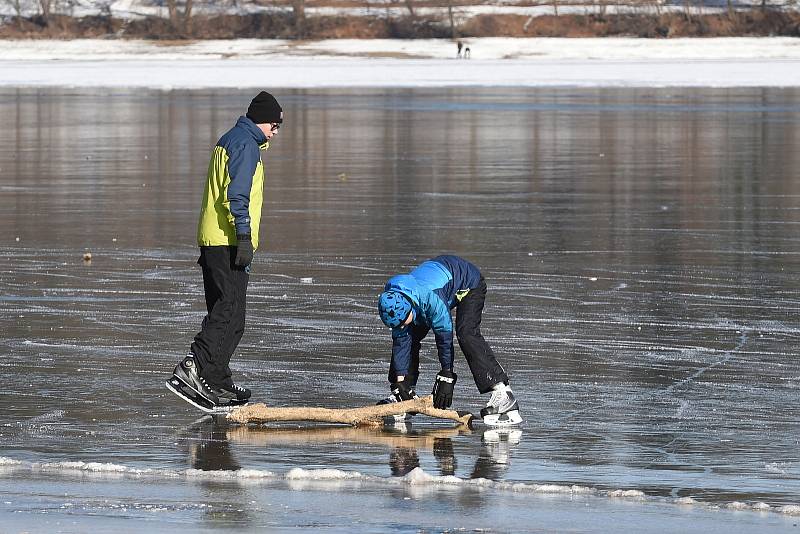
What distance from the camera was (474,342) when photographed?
8.00 metres

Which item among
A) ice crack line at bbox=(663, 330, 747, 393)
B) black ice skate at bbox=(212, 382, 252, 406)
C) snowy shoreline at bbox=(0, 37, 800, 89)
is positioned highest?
black ice skate at bbox=(212, 382, 252, 406)

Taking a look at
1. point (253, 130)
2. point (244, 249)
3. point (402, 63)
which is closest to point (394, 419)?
point (244, 249)

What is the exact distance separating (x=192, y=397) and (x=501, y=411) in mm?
1535

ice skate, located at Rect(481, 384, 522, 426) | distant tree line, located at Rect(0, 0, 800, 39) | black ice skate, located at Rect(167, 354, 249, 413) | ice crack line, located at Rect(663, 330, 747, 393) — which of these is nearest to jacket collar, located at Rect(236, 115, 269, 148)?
black ice skate, located at Rect(167, 354, 249, 413)

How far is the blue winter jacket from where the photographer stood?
762 centimetres

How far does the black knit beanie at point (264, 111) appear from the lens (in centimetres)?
812

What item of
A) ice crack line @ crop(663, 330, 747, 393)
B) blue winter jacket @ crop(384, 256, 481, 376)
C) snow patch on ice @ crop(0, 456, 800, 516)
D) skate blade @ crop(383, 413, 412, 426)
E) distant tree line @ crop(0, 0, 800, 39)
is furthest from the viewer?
distant tree line @ crop(0, 0, 800, 39)

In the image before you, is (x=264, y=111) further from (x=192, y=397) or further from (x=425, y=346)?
(x=425, y=346)

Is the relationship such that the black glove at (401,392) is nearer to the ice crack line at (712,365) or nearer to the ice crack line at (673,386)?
the ice crack line at (673,386)

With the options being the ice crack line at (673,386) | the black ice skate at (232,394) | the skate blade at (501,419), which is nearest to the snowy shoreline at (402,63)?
the ice crack line at (673,386)

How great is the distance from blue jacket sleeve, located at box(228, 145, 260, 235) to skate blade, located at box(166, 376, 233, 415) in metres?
0.81

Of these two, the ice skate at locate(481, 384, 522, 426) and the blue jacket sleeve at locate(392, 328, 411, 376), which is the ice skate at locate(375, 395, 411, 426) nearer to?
the blue jacket sleeve at locate(392, 328, 411, 376)

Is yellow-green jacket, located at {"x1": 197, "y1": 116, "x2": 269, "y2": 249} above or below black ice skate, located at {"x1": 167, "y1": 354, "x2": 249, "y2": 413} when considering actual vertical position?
above

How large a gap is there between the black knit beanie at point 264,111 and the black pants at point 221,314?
0.66 metres
